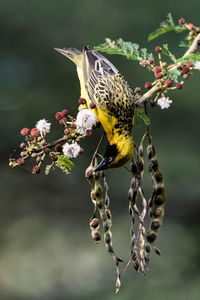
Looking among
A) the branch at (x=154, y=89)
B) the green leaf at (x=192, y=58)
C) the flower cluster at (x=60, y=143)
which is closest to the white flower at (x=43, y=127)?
the flower cluster at (x=60, y=143)

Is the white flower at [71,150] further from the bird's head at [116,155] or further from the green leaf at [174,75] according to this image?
the green leaf at [174,75]

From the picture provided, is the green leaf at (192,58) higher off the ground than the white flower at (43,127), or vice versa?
Result: the green leaf at (192,58)

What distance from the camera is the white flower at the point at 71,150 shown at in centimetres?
145

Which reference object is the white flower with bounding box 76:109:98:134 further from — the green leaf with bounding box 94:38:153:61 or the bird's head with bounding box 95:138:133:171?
the green leaf with bounding box 94:38:153:61

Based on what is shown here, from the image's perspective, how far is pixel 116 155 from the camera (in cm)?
155

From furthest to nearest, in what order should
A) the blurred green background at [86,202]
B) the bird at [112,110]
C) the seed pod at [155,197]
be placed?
the blurred green background at [86,202] → the seed pod at [155,197] → the bird at [112,110]

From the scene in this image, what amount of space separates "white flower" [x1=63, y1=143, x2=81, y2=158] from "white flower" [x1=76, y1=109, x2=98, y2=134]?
0.14 feet

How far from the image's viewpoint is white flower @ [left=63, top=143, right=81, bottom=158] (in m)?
1.45

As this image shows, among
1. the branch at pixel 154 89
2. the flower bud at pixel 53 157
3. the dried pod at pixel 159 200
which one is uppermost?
the branch at pixel 154 89

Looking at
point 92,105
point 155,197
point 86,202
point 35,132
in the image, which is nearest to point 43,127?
point 35,132

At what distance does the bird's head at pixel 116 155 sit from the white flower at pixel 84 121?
0.10 m

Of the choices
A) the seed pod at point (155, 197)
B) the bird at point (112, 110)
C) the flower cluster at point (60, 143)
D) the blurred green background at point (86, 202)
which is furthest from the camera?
the blurred green background at point (86, 202)

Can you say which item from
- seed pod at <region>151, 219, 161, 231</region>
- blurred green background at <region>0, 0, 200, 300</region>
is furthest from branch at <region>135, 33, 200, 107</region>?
blurred green background at <region>0, 0, 200, 300</region>

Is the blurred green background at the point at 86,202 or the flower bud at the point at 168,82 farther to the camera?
the blurred green background at the point at 86,202
